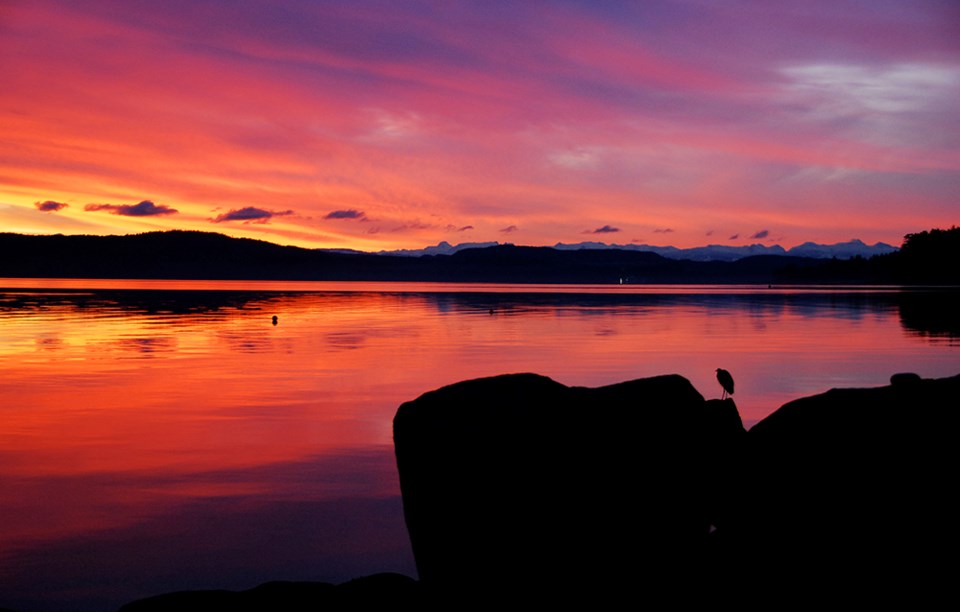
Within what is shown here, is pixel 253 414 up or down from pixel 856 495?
down

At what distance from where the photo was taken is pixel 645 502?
6.96 m

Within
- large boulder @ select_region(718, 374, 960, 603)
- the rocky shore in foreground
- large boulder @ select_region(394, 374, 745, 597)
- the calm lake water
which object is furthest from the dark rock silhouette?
large boulder @ select_region(718, 374, 960, 603)

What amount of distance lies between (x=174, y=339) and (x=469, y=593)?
83.6 feet

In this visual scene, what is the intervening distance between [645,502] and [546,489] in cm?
82

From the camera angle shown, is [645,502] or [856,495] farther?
[645,502]

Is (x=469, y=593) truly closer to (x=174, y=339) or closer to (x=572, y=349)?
(x=572, y=349)

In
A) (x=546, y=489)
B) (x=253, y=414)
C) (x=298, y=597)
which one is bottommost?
(x=253, y=414)

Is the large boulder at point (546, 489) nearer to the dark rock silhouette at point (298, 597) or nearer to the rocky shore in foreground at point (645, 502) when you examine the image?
the rocky shore in foreground at point (645, 502)

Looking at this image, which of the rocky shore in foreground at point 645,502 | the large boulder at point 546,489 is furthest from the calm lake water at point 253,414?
the large boulder at point 546,489

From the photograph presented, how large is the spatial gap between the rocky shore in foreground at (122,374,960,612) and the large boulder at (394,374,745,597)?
0.01 metres

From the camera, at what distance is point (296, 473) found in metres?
11.5

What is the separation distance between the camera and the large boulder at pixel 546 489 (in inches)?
264

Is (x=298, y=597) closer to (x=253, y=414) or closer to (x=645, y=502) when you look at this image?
(x=645, y=502)

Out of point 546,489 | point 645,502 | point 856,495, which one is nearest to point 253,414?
point 546,489
